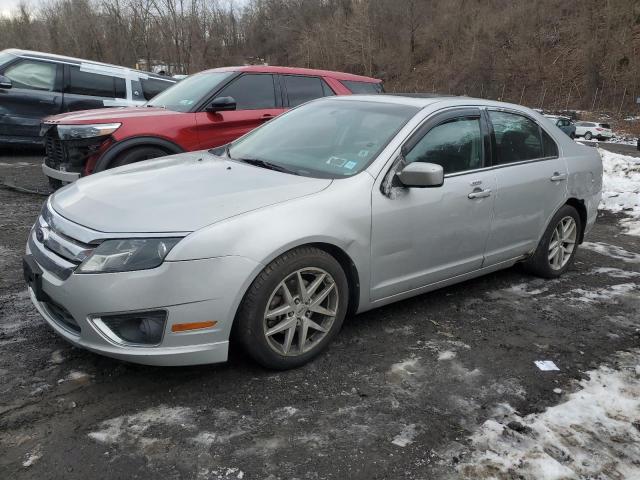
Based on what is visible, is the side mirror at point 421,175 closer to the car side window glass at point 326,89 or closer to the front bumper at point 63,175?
the front bumper at point 63,175

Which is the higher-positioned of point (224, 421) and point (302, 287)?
point (302, 287)

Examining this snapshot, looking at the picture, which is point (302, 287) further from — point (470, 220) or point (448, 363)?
point (470, 220)

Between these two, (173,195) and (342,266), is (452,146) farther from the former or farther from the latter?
(173,195)

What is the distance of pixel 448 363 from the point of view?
3354mm

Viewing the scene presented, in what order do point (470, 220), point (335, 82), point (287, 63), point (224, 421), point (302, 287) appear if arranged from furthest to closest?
point (287, 63) → point (335, 82) → point (470, 220) → point (302, 287) → point (224, 421)

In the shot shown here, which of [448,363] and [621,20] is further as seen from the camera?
[621,20]

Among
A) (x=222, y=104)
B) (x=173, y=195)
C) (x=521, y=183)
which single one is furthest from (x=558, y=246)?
(x=222, y=104)

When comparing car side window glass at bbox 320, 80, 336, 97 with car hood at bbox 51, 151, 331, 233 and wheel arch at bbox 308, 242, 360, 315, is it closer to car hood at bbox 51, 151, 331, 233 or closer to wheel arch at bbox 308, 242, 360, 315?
car hood at bbox 51, 151, 331, 233

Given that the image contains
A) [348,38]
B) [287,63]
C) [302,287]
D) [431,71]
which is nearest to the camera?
[302,287]

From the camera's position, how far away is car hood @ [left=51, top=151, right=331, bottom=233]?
9.14 ft

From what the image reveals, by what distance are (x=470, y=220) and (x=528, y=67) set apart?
171 feet

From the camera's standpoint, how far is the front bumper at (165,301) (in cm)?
262

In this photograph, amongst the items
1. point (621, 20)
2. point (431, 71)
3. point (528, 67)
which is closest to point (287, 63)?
point (431, 71)

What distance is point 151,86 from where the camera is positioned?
32.0 feet
